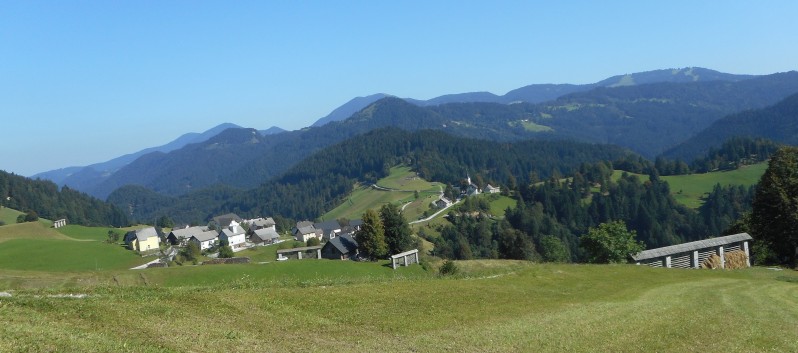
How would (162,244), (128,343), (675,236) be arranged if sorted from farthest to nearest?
1. (675,236)
2. (162,244)
3. (128,343)

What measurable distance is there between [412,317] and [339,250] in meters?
72.7

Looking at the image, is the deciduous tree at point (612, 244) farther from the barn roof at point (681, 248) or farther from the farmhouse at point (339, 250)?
the farmhouse at point (339, 250)

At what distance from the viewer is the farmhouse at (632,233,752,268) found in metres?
52.2

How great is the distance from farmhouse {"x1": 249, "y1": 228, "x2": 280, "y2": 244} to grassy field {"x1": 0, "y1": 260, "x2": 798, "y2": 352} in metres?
127

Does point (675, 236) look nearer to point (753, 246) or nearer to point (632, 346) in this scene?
point (753, 246)

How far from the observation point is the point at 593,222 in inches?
7667

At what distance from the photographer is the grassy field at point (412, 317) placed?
59.6 ft

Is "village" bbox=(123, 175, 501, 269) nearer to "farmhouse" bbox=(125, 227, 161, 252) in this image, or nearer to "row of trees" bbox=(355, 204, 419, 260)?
→ "farmhouse" bbox=(125, 227, 161, 252)

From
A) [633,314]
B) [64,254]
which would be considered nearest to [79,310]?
[633,314]

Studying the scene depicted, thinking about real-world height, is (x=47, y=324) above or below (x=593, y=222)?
above

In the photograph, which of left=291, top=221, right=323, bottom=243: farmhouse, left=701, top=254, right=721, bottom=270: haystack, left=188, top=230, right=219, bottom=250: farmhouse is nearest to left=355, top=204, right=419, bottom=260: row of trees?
left=701, top=254, right=721, bottom=270: haystack

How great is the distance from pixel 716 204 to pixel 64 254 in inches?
7378

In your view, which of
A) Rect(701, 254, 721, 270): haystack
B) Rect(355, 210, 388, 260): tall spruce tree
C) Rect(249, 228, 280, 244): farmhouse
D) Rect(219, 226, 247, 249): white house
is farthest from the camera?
Rect(249, 228, 280, 244): farmhouse

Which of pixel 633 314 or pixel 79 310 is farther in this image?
pixel 633 314
